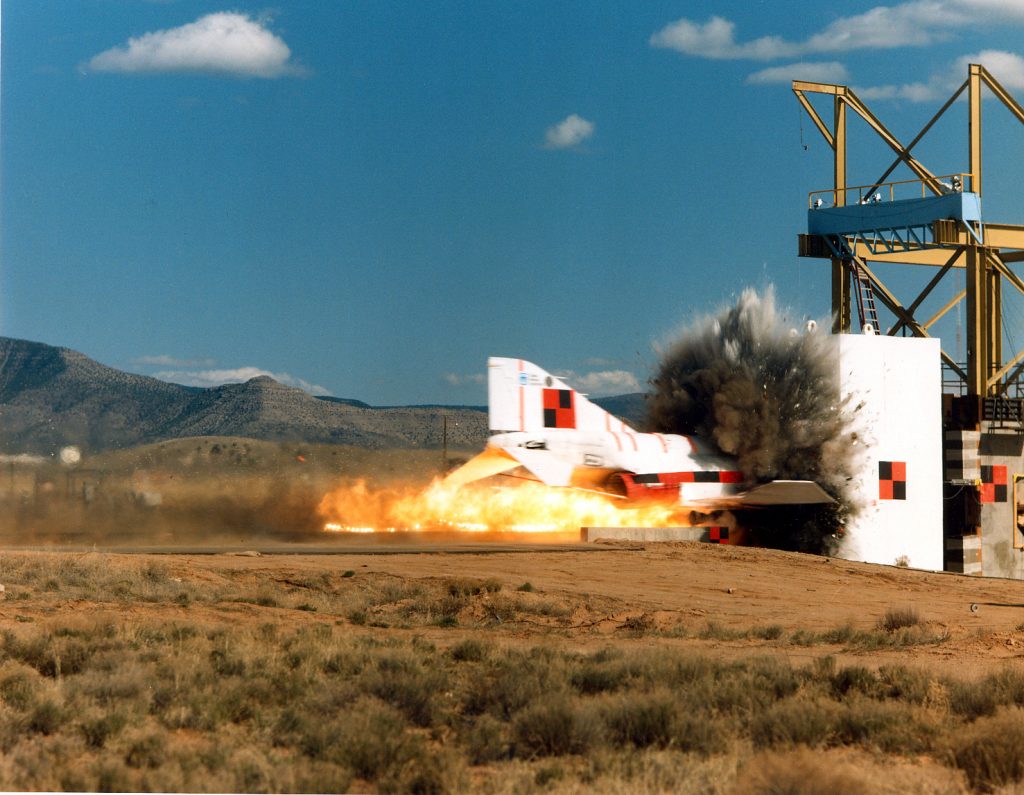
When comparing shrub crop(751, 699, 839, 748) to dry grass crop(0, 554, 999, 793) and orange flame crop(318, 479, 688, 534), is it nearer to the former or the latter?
dry grass crop(0, 554, 999, 793)

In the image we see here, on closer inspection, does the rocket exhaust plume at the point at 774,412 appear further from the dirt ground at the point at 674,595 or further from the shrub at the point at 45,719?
the shrub at the point at 45,719

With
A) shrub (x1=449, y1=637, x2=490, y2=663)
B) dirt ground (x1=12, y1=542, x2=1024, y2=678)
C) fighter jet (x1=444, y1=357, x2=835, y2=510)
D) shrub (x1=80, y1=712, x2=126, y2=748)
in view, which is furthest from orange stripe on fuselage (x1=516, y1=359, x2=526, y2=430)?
shrub (x1=80, y1=712, x2=126, y2=748)

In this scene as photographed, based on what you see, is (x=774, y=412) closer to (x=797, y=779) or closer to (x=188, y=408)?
(x=797, y=779)

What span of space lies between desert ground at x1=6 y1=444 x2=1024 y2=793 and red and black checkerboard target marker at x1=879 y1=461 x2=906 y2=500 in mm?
11720

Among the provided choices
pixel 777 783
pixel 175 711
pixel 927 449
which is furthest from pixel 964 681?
pixel 927 449

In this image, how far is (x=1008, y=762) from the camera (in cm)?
1229

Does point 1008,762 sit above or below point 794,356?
below

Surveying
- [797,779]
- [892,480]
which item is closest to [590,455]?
[892,480]

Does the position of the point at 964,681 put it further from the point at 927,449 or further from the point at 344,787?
the point at 927,449

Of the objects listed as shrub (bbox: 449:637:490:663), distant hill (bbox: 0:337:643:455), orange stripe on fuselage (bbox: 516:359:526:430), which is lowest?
shrub (bbox: 449:637:490:663)

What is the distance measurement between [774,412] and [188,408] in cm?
6904

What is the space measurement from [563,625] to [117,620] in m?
7.99

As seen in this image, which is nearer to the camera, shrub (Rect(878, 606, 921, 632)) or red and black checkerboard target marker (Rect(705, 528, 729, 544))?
shrub (Rect(878, 606, 921, 632))

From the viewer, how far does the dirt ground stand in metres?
21.9
